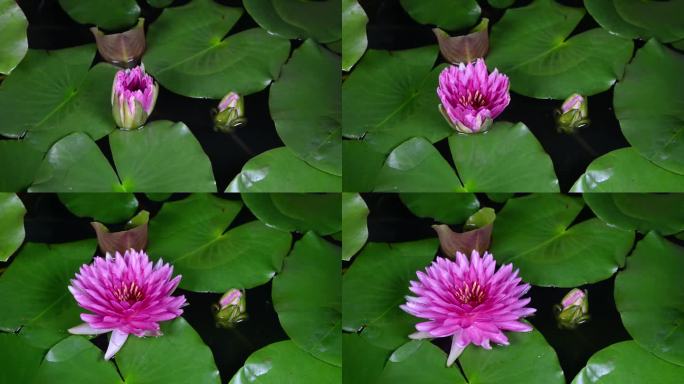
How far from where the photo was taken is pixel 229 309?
118 cm

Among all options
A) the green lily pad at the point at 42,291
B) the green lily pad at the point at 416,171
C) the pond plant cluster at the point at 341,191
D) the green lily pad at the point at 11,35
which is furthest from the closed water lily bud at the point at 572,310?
the green lily pad at the point at 11,35

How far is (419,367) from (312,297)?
21cm

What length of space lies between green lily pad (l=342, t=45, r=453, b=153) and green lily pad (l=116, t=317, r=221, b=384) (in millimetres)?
444

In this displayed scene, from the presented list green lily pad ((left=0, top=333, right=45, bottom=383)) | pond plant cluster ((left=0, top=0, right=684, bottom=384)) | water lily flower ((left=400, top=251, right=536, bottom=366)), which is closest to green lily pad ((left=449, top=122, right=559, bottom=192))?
pond plant cluster ((left=0, top=0, right=684, bottom=384))

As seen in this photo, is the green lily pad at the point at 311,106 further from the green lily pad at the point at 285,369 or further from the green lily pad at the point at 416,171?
the green lily pad at the point at 285,369

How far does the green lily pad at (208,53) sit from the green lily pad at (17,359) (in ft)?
1.62

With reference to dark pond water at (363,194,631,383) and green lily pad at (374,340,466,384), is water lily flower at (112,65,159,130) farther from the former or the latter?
green lily pad at (374,340,466,384)

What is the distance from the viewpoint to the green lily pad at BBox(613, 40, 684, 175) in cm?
121

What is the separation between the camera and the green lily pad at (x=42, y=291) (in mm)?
1159

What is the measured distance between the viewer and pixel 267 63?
1.27m

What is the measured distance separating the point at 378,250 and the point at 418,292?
0.34ft

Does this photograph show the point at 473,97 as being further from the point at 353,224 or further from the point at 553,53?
the point at 353,224

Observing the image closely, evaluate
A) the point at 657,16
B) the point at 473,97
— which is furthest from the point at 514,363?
the point at 657,16

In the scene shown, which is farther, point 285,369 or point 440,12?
point 440,12
